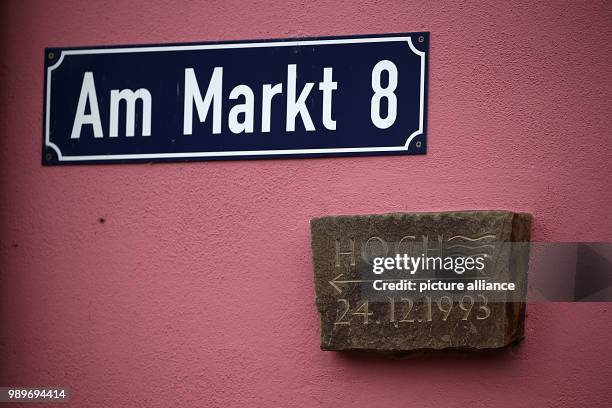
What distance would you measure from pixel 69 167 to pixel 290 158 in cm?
83

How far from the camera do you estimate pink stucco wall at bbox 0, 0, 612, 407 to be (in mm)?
2857

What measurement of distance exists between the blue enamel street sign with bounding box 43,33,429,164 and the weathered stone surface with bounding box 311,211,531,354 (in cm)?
28

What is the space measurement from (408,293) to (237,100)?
910 millimetres

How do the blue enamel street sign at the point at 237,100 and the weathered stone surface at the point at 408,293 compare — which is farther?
the blue enamel street sign at the point at 237,100

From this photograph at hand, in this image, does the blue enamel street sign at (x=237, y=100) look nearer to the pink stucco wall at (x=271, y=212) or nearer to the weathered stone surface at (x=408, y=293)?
the pink stucco wall at (x=271, y=212)

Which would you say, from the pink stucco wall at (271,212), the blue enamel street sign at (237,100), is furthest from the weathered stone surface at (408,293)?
the blue enamel street sign at (237,100)

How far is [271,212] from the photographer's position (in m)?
3.03

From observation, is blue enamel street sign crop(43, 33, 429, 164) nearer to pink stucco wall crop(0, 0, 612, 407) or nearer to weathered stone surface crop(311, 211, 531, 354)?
pink stucco wall crop(0, 0, 612, 407)

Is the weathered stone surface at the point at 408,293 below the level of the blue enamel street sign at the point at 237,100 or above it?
below

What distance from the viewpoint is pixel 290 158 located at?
9.93 feet

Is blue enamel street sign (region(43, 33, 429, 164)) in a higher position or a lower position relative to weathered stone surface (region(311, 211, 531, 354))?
higher

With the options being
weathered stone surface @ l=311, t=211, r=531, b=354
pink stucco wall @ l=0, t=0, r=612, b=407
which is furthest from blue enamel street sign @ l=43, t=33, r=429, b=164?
weathered stone surface @ l=311, t=211, r=531, b=354

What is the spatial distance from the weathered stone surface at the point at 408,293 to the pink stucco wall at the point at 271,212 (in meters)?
0.10

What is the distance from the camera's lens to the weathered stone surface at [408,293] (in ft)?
9.09
